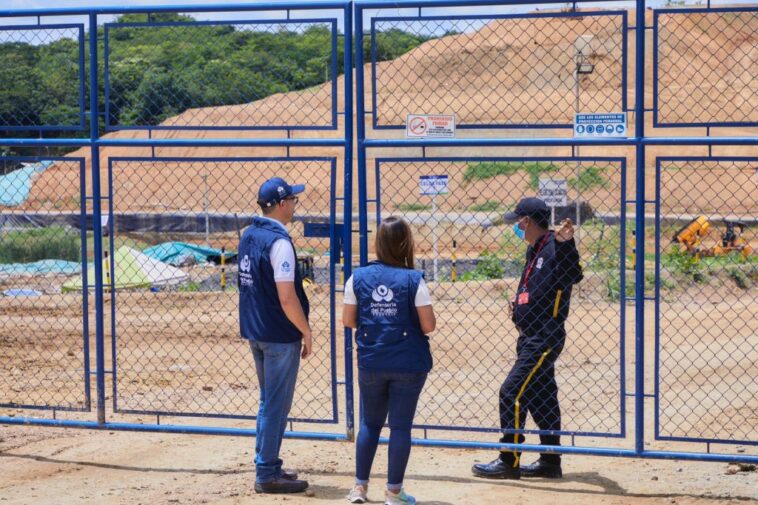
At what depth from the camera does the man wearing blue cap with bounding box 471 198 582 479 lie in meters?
6.95

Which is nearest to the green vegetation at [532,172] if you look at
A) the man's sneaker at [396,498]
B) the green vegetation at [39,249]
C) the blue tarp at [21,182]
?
the blue tarp at [21,182]

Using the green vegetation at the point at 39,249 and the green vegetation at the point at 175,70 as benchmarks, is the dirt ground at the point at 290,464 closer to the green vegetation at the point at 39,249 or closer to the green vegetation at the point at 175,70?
the green vegetation at the point at 175,70

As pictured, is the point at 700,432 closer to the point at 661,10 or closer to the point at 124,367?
the point at 661,10

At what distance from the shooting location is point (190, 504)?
6645mm

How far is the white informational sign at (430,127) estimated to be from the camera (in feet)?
22.5

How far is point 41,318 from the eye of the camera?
16609 mm

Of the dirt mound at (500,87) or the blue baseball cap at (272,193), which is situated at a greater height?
the dirt mound at (500,87)

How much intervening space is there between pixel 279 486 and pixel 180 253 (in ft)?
65.3

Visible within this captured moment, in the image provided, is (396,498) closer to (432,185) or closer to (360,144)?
(360,144)

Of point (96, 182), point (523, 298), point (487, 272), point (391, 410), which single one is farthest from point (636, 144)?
point (487, 272)

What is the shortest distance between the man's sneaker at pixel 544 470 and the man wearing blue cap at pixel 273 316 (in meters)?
1.60

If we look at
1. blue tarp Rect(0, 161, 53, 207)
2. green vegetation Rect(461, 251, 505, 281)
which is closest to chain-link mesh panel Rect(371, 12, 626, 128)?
blue tarp Rect(0, 161, 53, 207)

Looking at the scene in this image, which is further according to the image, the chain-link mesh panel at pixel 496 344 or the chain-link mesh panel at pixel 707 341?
the chain-link mesh panel at pixel 496 344

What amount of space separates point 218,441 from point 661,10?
4.59m
